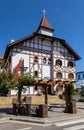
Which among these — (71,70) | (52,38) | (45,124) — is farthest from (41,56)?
(45,124)

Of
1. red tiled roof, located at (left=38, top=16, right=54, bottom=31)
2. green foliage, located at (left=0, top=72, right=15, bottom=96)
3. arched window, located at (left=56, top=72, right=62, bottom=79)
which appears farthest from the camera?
red tiled roof, located at (left=38, top=16, right=54, bottom=31)

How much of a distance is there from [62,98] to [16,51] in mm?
10613

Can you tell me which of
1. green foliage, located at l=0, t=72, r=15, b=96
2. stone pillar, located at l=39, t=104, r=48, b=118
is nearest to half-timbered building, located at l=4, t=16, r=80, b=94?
green foliage, located at l=0, t=72, r=15, b=96

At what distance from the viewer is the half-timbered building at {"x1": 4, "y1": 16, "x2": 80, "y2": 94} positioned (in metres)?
35.4

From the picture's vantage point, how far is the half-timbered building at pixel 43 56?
35438 millimetres

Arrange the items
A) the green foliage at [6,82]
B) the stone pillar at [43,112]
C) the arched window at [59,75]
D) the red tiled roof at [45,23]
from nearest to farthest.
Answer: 1. the stone pillar at [43,112]
2. the green foliage at [6,82]
3. the arched window at [59,75]
4. the red tiled roof at [45,23]

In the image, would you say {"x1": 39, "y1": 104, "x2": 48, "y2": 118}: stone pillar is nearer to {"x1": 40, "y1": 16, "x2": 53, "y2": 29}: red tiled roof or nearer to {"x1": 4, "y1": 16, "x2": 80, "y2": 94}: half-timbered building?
{"x1": 4, "y1": 16, "x2": 80, "y2": 94}: half-timbered building

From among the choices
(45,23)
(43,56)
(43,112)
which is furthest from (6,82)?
(45,23)

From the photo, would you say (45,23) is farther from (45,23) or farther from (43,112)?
(43,112)

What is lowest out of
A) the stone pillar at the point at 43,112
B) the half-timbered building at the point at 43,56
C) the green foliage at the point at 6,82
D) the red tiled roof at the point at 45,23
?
the stone pillar at the point at 43,112

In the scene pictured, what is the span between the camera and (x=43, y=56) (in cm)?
3831

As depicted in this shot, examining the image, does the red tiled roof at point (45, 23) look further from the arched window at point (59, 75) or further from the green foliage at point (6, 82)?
the green foliage at point (6, 82)

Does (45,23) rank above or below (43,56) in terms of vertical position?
above

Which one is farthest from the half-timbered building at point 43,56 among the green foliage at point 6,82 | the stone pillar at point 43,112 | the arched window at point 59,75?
the stone pillar at point 43,112
